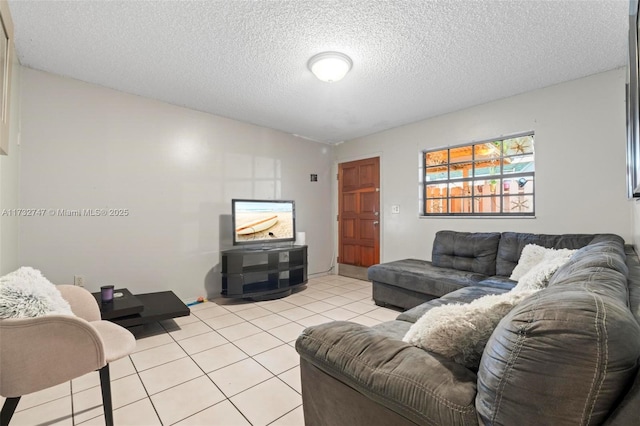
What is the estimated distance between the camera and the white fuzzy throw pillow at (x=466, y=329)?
94cm

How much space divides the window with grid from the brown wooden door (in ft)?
2.79

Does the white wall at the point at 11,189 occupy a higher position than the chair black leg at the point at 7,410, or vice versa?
the white wall at the point at 11,189

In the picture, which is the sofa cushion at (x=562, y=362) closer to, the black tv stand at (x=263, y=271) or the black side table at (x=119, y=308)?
the black side table at (x=119, y=308)

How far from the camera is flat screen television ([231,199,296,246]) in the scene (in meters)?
3.81

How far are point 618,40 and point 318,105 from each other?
2774mm

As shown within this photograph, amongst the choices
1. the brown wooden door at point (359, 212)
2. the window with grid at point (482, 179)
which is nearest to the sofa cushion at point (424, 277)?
the window with grid at point (482, 179)

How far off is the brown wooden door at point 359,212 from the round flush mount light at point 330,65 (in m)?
2.33

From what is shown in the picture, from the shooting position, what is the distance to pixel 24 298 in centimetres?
127

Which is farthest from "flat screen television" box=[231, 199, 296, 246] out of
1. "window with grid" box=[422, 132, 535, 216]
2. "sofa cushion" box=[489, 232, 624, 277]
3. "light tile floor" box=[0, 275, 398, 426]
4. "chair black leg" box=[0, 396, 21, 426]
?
"sofa cushion" box=[489, 232, 624, 277]

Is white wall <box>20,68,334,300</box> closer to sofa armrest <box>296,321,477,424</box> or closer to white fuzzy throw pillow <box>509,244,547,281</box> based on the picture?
sofa armrest <box>296,321,477,424</box>

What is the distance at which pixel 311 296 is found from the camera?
13.1 feet

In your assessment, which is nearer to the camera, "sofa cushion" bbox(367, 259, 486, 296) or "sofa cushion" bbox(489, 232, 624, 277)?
"sofa cushion" bbox(489, 232, 624, 277)

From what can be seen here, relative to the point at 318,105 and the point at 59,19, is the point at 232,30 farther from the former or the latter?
the point at 318,105

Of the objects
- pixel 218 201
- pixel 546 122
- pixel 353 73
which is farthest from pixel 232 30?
pixel 546 122
